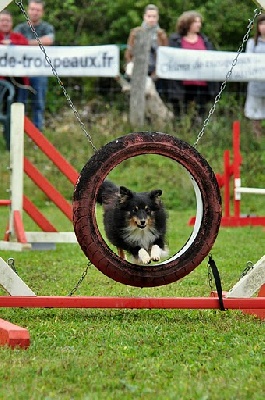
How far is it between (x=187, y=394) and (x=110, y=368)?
498 millimetres

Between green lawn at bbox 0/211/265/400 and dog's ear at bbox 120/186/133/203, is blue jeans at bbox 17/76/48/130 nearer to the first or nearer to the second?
green lawn at bbox 0/211/265/400

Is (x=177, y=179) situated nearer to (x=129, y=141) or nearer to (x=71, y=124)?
(x=71, y=124)

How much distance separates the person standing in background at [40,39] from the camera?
1293 centimetres

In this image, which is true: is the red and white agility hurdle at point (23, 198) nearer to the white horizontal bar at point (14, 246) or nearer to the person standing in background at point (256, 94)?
the white horizontal bar at point (14, 246)

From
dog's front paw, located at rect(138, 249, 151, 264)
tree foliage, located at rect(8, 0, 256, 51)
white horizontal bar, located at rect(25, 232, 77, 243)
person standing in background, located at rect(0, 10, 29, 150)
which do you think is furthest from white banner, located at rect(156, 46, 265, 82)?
dog's front paw, located at rect(138, 249, 151, 264)

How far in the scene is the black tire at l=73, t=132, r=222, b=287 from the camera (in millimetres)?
5301

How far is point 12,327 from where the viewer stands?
4887 mm

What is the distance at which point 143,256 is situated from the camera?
5859mm

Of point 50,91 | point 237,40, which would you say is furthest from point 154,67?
point 237,40

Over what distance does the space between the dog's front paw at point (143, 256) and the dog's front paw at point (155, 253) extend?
69mm

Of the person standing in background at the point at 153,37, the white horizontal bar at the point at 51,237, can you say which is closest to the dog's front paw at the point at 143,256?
the white horizontal bar at the point at 51,237

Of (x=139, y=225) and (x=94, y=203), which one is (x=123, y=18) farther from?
(x=94, y=203)

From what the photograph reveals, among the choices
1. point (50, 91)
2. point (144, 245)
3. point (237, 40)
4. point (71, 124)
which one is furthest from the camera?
point (237, 40)

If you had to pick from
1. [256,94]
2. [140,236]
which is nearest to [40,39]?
[256,94]
